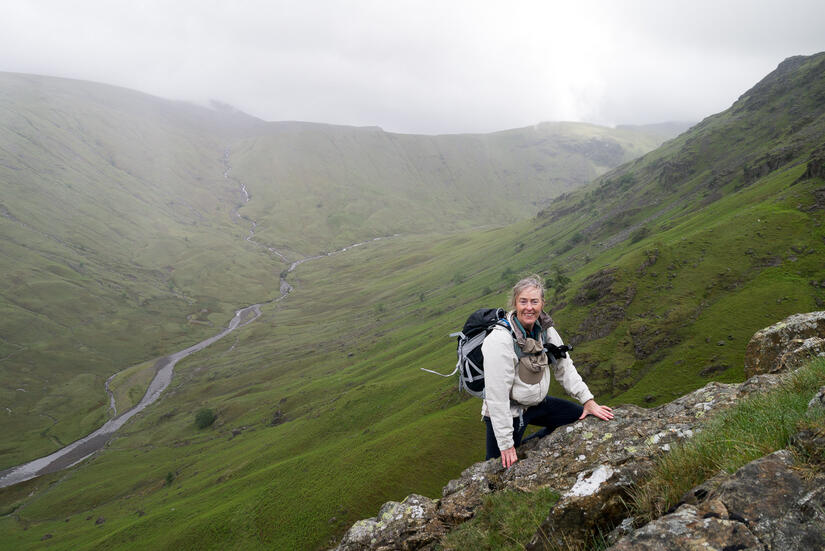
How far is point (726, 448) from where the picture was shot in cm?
612

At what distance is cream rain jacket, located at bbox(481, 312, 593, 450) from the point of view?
29.0 ft

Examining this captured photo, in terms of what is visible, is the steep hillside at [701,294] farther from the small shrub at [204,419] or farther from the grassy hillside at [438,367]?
the small shrub at [204,419]

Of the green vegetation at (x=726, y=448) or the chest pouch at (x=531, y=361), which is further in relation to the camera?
the chest pouch at (x=531, y=361)

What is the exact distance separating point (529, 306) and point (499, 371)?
171 centimetres

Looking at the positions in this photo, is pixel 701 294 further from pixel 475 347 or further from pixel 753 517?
pixel 753 517

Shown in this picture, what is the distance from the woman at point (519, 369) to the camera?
8.91m

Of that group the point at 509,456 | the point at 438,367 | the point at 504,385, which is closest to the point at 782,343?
the point at 509,456

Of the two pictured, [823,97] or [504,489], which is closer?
[504,489]

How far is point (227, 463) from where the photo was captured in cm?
8488

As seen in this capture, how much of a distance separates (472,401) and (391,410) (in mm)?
21436

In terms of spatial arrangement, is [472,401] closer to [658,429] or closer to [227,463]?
[658,429]

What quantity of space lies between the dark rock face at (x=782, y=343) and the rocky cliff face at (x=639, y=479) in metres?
0.04

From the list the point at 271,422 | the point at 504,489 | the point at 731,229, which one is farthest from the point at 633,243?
the point at 271,422

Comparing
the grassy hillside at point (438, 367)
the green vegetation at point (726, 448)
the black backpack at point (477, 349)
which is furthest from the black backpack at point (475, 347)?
the grassy hillside at point (438, 367)
